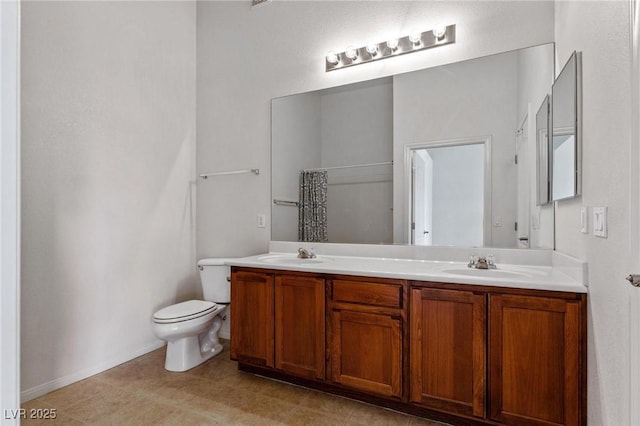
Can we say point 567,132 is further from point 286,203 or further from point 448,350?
point 286,203

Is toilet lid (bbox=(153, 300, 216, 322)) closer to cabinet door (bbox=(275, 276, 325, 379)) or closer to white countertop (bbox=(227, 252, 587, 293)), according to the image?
white countertop (bbox=(227, 252, 587, 293))

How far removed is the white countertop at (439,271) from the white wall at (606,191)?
0.63 feet

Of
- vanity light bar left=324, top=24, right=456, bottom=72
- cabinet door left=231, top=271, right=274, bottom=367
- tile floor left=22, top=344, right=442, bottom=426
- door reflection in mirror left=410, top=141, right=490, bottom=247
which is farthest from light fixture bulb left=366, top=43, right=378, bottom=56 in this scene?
tile floor left=22, top=344, right=442, bottom=426

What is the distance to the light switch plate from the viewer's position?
1252mm

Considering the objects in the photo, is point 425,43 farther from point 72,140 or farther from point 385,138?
point 72,140

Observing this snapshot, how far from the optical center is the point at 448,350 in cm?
177

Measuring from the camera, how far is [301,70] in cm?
284

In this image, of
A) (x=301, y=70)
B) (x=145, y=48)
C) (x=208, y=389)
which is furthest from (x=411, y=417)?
(x=145, y=48)

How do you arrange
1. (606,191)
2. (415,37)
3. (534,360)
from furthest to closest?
1. (415,37)
2. (534,360)
3. (606,191)

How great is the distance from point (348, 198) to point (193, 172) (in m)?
1.61

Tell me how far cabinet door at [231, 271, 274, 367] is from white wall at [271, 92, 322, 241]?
60cm

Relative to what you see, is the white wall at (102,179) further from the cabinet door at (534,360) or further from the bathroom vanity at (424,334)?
the cabinet door at (534,360)

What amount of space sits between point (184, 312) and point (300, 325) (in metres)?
0.95

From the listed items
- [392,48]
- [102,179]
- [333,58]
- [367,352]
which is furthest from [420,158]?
[102,179]
